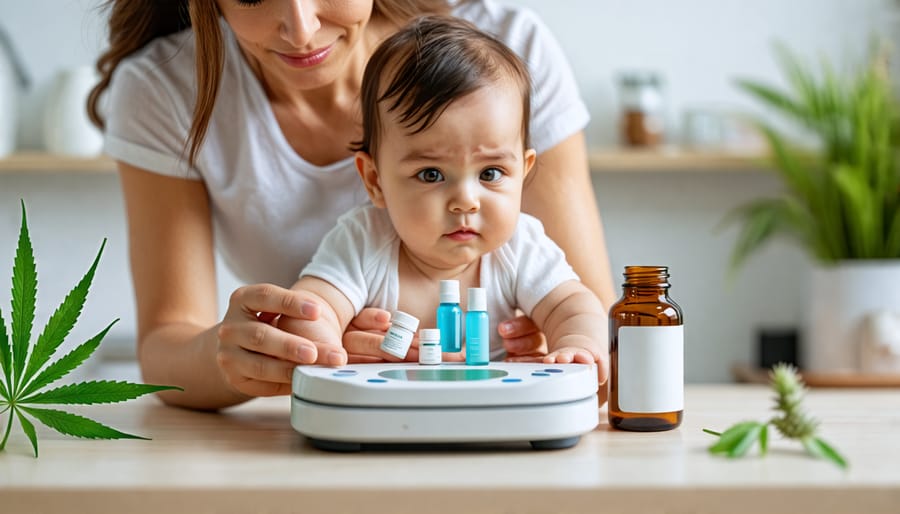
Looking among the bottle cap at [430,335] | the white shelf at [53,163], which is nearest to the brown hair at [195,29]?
the bottle cap at [430,335]

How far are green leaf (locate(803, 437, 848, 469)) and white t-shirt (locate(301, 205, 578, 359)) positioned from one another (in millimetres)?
388

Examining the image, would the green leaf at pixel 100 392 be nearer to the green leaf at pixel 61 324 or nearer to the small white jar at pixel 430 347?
the green leaf at pixel 61 324

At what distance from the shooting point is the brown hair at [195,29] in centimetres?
119

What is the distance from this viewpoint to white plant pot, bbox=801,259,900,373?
2586 mm

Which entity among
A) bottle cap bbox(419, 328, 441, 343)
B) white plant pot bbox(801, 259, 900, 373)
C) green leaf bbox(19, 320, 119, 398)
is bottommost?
white plant pot bbox(801, 259, 900, 373)

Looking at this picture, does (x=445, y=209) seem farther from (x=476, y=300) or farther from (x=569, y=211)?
(x=569, y=211)

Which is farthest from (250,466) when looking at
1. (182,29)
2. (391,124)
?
(182,29)

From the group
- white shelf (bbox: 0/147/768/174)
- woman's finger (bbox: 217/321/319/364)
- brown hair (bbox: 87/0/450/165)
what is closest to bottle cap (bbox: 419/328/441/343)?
woman's finger (bbox: 217/321/319/364)

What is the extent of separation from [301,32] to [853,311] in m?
1.98

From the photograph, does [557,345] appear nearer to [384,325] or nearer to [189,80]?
[384,325]

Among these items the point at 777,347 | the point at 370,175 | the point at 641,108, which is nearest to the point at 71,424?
the point at 370,175

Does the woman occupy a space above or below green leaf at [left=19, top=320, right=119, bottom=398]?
above

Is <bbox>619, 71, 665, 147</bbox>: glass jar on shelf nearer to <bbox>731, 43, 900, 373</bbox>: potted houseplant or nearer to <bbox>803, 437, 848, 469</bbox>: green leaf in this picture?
<bbox>731, 43, 900, 373</bbox>: potted houseplant

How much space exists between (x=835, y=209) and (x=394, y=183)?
207cm
